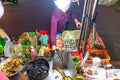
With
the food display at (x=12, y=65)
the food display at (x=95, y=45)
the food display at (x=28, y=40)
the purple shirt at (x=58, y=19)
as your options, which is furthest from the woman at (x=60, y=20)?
the food display at (x=12, y=65)

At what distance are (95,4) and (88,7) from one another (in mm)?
119

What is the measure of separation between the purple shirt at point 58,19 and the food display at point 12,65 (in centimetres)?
66

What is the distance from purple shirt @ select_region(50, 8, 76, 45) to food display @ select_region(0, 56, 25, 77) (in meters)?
0.66

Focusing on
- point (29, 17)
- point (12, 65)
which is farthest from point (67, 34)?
point (12, 65)

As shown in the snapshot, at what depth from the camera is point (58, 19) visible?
267cm

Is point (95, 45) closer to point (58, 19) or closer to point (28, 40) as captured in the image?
point (58, 19)

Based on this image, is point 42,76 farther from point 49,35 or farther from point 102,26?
point 102,26

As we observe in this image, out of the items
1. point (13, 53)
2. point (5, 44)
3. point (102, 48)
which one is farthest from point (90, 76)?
point (5, 44)

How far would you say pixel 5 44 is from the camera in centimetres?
229

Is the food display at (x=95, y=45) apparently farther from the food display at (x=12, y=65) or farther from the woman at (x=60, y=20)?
the food display at (x=12, y=65)

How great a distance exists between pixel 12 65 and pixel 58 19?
0.91 meters

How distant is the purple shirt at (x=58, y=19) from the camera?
8.71 ft

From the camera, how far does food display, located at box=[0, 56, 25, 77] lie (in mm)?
1943

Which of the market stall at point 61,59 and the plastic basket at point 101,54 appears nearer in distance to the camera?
the market stall at point 61,59
